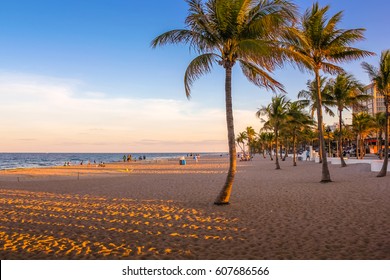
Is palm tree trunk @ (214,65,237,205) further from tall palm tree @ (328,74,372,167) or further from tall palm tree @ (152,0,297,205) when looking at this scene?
tall palm tree @ (328,74,372,167)

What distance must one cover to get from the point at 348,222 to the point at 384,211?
196cm

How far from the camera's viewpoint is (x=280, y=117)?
31453 millimetres

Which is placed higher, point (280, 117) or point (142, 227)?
point (280, 117)

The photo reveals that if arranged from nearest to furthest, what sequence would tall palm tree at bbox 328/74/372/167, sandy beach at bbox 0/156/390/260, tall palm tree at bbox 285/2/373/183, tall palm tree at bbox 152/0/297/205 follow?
sandy beach at bbox 0/156/390/260
tall palm tree at bbox 152/0/297/205
tall palm tree at bbox 285/2/373/183
tall palm tree at bbox 328/74/372/167

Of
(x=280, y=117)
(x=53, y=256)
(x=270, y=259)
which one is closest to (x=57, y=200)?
(x=53, y=256)

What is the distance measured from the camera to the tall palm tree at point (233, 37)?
10.7 m

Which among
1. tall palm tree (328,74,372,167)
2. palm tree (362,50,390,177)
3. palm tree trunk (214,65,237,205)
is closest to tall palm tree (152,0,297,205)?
palm tree trunk (214,65,237,205)

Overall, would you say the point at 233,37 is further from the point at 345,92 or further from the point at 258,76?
the point at 345,92

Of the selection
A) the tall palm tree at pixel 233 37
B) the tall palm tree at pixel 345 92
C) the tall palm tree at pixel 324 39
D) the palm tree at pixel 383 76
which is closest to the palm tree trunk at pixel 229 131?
the tall palm tree at pixel 233 37

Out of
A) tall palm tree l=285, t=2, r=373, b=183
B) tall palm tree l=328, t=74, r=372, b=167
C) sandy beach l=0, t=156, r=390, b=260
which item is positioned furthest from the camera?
tall palm tree l=328, t=74, r=372, b=167

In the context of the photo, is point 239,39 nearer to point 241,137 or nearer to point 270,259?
point 270,259

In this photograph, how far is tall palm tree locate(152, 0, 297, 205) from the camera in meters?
10.7

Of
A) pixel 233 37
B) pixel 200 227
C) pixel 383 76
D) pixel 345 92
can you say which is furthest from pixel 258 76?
pixel 345 92

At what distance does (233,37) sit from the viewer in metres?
11.2
